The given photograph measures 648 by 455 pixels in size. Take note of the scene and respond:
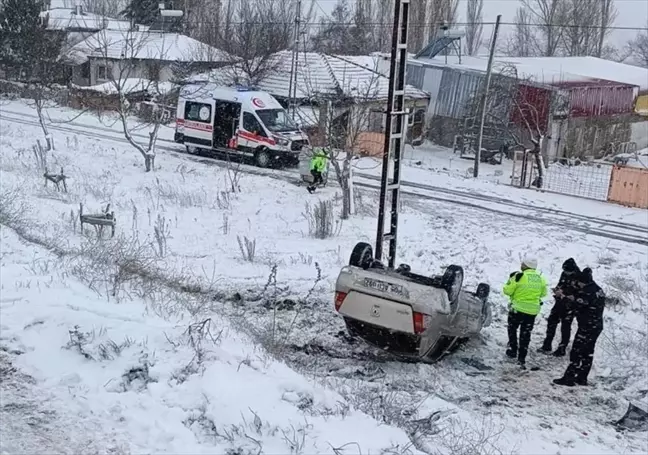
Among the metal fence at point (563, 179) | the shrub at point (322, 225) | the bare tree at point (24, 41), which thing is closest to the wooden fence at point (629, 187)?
the metal fence at point (563, 179)

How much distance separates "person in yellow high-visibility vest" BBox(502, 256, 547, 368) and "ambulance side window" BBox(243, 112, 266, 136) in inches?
683

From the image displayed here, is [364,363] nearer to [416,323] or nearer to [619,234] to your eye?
[416,323]

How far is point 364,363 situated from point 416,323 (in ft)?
3.88

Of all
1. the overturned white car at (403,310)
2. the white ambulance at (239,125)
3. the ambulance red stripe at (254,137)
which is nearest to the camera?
the overturned white car at (403,310)

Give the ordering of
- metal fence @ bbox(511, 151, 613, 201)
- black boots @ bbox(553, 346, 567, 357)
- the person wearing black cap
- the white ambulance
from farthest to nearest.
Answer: metal fence @ bbox(511, 151, 613, 201)
the white ambulance
black boots @ bbox(553, 346, 567, 357)
the person wearing black cap

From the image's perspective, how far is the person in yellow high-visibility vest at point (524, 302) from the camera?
10180 mm

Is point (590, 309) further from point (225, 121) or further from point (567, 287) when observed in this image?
point (225, 121)

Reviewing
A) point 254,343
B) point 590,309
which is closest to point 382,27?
point 590,309

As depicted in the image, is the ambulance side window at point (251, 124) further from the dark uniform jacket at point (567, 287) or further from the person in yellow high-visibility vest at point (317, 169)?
the dark uniform jacket at point (567, 287)

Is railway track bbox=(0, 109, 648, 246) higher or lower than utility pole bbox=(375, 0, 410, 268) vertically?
lower

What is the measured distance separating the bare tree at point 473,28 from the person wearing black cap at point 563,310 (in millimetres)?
78526

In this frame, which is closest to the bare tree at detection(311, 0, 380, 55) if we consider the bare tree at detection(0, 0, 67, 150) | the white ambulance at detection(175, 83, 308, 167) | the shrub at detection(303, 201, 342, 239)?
the bare tree at detection(0, 0, 67, 150)

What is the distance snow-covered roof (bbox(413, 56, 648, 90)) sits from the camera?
42.3 metres

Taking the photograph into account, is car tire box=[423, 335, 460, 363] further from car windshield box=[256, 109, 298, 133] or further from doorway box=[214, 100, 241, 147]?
doorway box=[214, 100, 241, 147]
